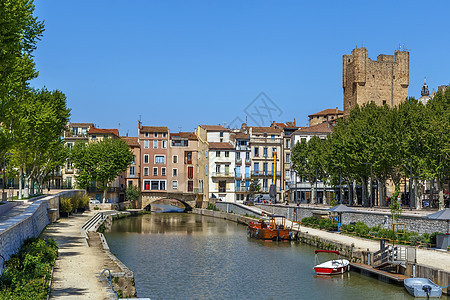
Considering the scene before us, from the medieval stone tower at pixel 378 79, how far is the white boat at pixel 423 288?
78.1 metres

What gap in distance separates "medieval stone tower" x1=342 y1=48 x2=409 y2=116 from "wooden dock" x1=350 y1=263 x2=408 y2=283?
71418mm

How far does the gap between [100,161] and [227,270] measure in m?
54.6

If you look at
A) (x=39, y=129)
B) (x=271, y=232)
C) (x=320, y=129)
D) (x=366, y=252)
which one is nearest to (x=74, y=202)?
(x=39, y=129)

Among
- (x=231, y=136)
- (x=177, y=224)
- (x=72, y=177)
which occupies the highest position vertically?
(x=231, y=136)

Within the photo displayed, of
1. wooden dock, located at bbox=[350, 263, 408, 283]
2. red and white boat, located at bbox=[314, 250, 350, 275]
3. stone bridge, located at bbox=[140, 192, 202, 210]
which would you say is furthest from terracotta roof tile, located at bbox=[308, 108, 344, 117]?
wooden dock, located at bbox=[350, 263, 408, 283]

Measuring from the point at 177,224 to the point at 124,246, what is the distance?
1148 inches

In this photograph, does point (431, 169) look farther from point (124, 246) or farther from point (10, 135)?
point (10, 135)

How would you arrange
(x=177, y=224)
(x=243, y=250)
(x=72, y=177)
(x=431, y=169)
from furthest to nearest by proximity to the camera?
1. (x=72, y=177)
2. (x=177, y=224)
3. (x=431, y=169)
4. (x=243, y=250)

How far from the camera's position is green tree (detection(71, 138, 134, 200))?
300 feet

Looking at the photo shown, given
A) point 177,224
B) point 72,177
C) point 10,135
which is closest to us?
point 10,135

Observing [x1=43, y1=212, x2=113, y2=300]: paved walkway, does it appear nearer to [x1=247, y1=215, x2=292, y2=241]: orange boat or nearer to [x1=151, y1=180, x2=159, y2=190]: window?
[x1=247, y1=215, x2=292, y2=241]: orange boat

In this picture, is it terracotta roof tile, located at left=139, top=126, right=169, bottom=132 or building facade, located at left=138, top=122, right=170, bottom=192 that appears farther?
terracotta roof tile, located at left=139, top=126, right=169, bottom=132

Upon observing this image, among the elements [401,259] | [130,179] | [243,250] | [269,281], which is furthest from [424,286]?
[130,179]

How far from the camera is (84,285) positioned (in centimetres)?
2617
